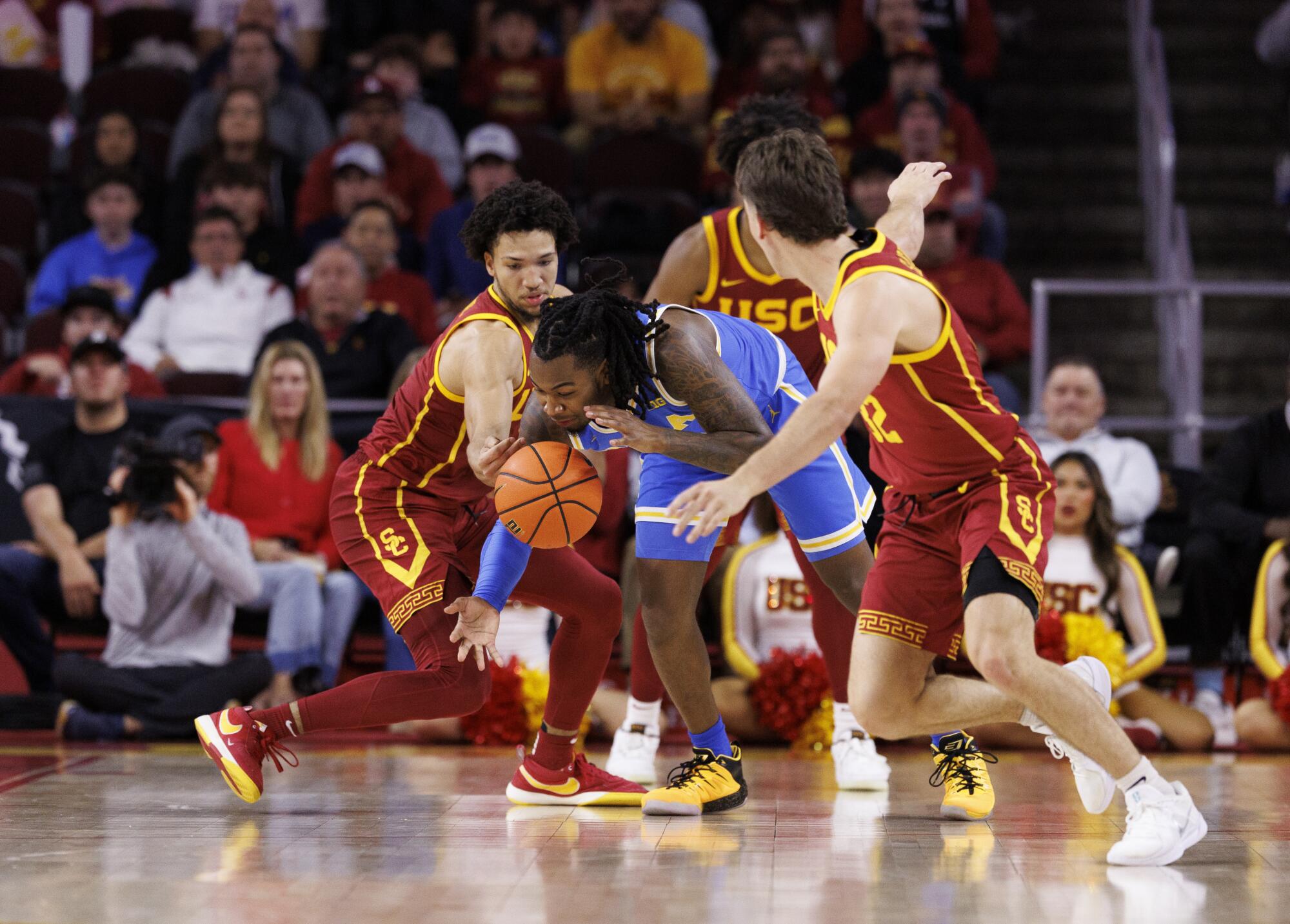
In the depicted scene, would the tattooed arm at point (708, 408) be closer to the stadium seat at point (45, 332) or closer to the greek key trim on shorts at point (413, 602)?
the greek key trim on shorts at point (413, 602)

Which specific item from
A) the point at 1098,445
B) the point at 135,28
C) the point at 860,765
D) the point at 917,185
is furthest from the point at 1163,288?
→ the point at 135,28

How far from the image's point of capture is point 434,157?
1017 cm

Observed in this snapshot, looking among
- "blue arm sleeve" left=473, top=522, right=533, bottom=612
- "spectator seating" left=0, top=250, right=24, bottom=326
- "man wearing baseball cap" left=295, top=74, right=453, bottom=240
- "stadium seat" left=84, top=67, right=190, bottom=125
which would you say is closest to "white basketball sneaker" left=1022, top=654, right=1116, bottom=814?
"blue arm sleeve" left=473, top=522, right=533, bottom=612

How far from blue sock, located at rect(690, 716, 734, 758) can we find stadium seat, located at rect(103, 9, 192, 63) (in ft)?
27.3

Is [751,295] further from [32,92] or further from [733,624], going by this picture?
[32,92]

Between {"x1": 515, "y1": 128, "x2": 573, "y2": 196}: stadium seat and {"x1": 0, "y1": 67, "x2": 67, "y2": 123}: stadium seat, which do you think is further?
{"x1": 0, "y1": 67, "x2": 67, "y2": 123}: stadium seat

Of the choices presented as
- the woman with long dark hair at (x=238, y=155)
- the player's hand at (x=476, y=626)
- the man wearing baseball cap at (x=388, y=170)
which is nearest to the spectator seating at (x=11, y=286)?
the woman with long dark hair at (x=238, y=155)

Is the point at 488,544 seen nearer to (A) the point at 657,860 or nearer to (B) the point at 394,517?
(B) the point at 394,517

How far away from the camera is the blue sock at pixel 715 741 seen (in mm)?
4820

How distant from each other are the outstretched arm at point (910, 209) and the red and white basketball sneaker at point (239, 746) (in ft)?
7.40

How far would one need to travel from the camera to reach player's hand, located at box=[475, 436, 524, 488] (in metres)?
4.27

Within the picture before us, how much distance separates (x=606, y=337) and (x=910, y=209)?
97cm

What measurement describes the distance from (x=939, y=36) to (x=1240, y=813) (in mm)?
6998

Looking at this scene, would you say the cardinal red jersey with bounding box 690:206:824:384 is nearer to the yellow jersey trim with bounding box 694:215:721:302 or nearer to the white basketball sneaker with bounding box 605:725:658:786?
the yellow jersey trim with bounding box 694:215:721:302
